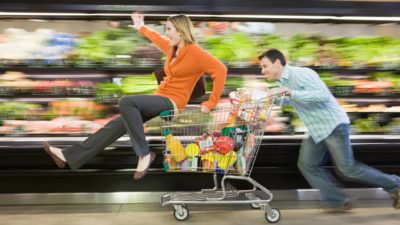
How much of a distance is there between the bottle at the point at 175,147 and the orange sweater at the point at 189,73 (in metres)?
0.28

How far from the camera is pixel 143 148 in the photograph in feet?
10.8

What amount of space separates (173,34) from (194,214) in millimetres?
1436

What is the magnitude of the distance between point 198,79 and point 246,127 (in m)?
0.57

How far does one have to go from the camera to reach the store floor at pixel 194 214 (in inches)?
136

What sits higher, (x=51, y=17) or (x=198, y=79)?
(x=51, y=17)

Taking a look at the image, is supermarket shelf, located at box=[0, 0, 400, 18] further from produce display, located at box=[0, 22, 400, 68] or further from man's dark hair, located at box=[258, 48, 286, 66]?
man's dark hair, located at box=[258, 48, 286, 66]

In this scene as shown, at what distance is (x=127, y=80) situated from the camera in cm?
412

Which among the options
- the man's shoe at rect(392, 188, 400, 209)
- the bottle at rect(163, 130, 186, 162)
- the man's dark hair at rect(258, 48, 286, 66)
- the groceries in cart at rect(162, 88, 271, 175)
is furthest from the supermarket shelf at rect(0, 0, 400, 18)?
the man's shoe at rect(392, 188, 400, 209)

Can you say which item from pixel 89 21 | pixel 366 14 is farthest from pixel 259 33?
pixel 89 21

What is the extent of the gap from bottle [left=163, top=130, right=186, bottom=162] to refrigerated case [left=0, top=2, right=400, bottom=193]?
2.32 ft

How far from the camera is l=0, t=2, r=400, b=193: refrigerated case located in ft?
12.9

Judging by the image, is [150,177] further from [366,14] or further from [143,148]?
[366,14]

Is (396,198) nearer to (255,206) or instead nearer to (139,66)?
(255,206)

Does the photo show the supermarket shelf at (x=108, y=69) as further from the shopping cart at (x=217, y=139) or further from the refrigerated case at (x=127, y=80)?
the shopping cart at (x=217, y=139)
